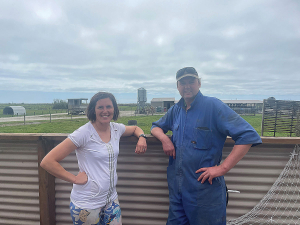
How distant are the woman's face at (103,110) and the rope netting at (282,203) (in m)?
2.18

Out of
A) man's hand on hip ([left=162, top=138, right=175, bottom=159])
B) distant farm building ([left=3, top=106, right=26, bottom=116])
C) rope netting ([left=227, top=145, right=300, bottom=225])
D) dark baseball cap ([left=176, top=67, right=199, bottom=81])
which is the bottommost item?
distant farm building ([left=3, top=106, right=26, bottom=116])

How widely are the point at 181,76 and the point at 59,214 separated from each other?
2.58m

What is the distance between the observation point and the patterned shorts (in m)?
1.62

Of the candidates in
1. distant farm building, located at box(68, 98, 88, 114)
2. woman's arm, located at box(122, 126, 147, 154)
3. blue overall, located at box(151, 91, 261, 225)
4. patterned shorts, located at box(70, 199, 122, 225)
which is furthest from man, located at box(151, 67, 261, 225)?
distant farm building, located at box(68, 98, 88, 114)

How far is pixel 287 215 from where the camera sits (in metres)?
2.40

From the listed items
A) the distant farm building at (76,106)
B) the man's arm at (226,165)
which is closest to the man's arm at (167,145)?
the man's arm at (226,165)

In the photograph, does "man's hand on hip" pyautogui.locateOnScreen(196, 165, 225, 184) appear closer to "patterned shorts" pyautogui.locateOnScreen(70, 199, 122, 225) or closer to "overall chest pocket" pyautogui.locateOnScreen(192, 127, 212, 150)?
"overall chest pocket" pyautogui.locateOnScreen(192, 127, 212, 150)

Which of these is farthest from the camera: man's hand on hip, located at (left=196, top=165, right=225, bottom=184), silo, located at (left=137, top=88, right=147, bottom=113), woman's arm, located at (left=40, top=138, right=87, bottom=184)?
silo, located at (left=137, top=88, right=147, bottom=113)

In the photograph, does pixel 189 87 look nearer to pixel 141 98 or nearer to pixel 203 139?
pixel 203 139

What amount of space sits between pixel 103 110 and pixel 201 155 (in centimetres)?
104

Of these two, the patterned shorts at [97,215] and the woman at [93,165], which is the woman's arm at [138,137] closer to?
the woman at [93,165]

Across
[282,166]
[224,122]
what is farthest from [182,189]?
[282,166]

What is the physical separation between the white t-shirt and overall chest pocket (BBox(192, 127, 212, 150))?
83 cm

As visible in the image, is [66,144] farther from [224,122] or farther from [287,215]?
[287,215]
